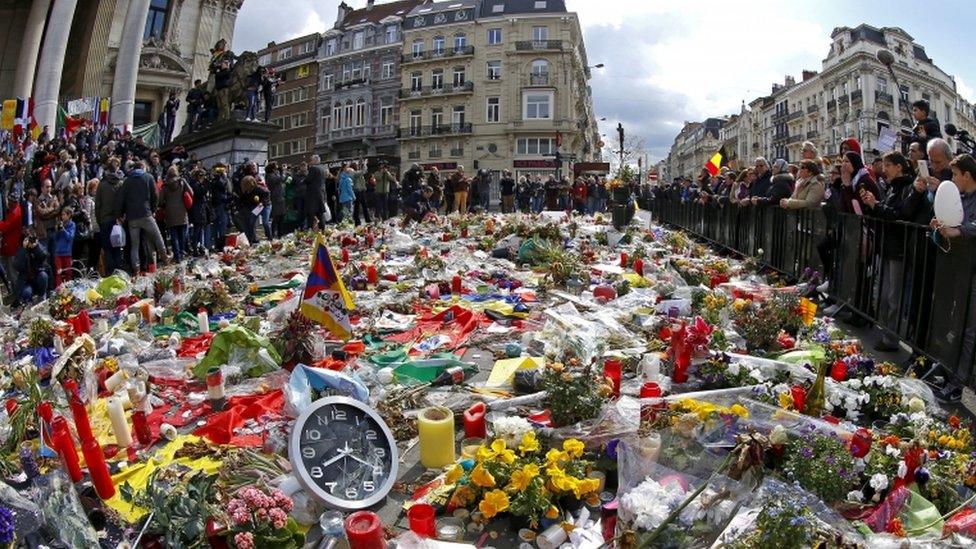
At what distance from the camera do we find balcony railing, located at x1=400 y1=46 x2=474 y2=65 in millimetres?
60156

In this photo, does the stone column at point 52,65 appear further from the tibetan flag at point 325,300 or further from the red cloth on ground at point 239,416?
the red cloth on ground at point 239,416

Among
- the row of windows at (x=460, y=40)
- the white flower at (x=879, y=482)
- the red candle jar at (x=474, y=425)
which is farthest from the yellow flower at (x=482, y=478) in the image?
the row of windows at (x=460, y=40)

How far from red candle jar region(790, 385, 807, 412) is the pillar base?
16.2 metres

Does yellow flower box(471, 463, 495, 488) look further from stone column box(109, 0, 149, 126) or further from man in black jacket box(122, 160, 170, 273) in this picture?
stone column box(109, 0, 149, 126)

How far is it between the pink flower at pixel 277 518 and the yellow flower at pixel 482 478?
37.5 inches

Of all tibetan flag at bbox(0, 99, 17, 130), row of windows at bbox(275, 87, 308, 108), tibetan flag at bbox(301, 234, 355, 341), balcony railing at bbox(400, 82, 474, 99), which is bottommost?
tibetan flag at bbox(301, 234, 355, 341)

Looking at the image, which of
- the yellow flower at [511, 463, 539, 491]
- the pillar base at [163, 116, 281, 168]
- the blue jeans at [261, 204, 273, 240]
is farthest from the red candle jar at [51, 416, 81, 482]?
the pillar base at [163, 116, 281, 168]

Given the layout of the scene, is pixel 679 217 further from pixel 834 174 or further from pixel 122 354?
pixel 122 354

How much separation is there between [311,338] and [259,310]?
9.06 ft

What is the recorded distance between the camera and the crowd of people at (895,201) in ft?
17.9

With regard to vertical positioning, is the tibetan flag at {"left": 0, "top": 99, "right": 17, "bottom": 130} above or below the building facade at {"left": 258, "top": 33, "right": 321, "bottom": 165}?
below

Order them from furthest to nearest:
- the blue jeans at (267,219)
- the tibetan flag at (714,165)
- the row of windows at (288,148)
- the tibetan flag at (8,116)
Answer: the row of windows at (288,148)
the tibetan flag at (8,116)
the tibetan flag at (714,165)
the blue jeans at (267,219)

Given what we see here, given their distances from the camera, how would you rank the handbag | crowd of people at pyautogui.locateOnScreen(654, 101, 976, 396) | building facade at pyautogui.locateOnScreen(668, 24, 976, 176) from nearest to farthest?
1. crowd of people at pyautogui.locateOnScreen(654, 101, 976, 396)
2. the handbag
3. building facade at pyautogui.locateOnScreen(668, 24, 976, 176)

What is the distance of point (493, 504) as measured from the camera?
347 cm
